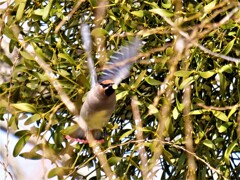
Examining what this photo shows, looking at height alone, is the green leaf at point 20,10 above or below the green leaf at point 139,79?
above

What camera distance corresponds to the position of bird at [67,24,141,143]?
5.29ft

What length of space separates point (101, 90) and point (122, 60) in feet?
0.37

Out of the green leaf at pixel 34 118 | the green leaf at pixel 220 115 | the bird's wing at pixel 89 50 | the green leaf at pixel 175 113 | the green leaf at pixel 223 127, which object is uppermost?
the bird's wing at pixel 89 50

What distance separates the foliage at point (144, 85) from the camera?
1573mm

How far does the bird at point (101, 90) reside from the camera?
161cm

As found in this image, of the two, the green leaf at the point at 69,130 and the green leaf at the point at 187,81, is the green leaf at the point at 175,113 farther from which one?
the green leaf at the point at 69,130

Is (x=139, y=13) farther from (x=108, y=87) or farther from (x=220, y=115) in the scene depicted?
(x=220, y=115)

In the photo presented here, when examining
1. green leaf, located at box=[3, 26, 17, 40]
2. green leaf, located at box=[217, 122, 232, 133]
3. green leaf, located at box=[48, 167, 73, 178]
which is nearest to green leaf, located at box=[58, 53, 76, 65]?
green leaf, located at box=[3, 26, 17, 40]

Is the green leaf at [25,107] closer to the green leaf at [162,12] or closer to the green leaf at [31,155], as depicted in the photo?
the green leaf at [31,155]

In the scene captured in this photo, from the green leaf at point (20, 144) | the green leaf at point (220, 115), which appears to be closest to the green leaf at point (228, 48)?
the green leaf at point (220, 115)

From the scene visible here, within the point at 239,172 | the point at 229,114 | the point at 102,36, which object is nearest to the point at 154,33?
the point at 102,36

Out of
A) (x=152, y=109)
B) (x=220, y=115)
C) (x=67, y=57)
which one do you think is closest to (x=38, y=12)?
(x=67, y=57)

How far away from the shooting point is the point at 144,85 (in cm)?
168

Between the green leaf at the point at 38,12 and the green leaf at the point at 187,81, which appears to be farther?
the green leaf at the point at 38,12
